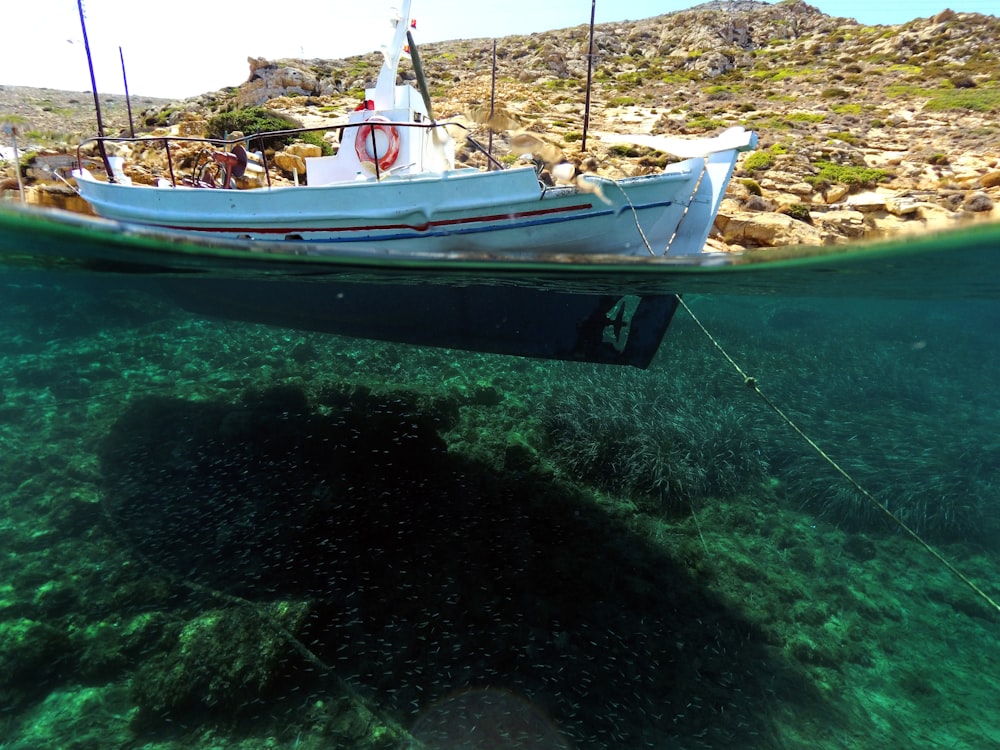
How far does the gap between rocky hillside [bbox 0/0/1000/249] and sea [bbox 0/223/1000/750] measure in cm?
495

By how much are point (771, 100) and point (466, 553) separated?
44613mm

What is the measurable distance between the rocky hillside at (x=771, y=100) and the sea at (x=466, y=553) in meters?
4.95

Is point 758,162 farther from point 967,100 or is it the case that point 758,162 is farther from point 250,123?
point 250,123

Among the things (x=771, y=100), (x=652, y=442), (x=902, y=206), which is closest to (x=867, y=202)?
(x=902, y=206)

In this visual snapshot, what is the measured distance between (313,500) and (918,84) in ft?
164

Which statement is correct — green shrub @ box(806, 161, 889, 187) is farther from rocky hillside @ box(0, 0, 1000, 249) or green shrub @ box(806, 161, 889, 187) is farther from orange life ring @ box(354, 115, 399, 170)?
orange life ring @ box(354, 115, 399, 170)

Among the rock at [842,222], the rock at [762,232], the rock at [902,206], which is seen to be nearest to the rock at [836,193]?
the rock at [902,206]

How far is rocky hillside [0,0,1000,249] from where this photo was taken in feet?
66.1

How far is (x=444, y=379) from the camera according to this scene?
12828mm

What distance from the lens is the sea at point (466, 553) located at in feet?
17.0

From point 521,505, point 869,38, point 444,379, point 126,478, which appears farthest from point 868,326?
point 869,38

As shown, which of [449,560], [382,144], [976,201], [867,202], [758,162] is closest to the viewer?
[449,560]

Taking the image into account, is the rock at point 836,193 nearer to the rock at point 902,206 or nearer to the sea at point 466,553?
the rock at point 902,206

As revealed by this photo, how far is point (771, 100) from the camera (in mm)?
39031
